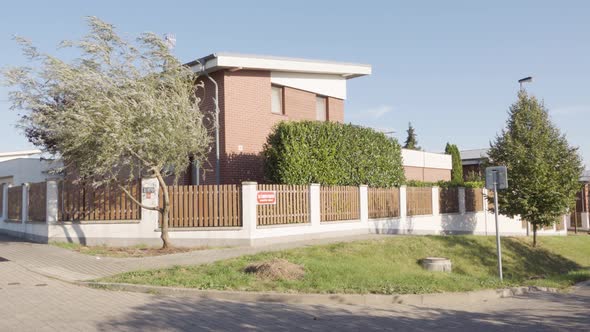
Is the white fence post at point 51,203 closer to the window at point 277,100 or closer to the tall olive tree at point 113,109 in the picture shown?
the tall olive tree at point 113,109

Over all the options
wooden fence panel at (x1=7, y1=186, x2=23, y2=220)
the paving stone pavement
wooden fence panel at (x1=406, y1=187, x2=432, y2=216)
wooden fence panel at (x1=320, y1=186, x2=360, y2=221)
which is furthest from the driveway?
wooden fence panel at (x1=406, y1=187, x2=432, y2=216)

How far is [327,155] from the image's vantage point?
61.6 feet

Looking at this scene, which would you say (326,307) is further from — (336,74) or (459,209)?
(459,209)

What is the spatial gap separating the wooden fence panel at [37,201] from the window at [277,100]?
29.6 ft

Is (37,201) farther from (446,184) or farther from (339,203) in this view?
(446,184)

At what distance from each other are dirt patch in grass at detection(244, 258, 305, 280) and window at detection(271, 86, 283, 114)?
11041mm

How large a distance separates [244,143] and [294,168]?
2969 mm

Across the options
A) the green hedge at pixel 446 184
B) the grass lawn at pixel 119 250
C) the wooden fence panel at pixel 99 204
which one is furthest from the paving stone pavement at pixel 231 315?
the green hedge at pixel 446 184

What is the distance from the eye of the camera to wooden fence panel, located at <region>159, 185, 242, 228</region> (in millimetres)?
15719

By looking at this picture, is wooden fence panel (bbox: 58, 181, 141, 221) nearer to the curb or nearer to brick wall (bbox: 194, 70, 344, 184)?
brick wall (bbox: 194, 70, 344, 184)

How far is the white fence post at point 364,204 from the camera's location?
1941 cm

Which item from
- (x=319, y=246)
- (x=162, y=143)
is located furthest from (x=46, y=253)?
(x=319, y=246)

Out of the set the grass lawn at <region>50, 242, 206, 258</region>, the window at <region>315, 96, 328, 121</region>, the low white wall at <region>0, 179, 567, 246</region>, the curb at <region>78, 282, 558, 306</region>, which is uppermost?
the window at <region>315, 96, 328, 121</region>

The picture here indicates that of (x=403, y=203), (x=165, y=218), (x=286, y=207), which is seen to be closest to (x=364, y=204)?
(x=403, y=203)
